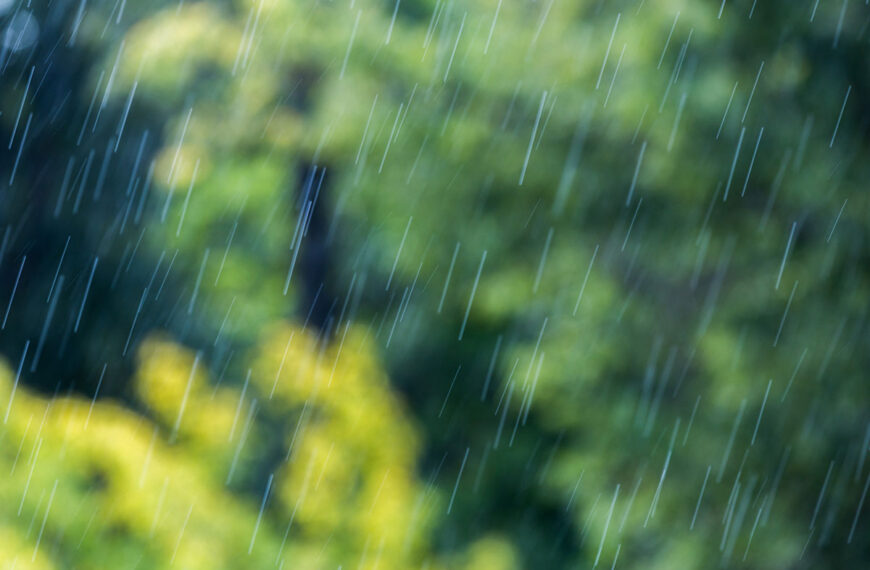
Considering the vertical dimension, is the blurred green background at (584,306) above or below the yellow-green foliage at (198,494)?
above

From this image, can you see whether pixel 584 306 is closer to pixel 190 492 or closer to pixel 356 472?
pixel 356 472

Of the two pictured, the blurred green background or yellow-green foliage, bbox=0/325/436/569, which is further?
yellow-green foliage, bbox=0/325/436/569

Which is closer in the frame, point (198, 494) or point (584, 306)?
point (584, 306)

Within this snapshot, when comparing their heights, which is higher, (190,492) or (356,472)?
(356,472)

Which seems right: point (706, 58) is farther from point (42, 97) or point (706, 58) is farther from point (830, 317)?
point (42, 97)

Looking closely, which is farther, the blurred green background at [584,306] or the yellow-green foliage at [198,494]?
the yellow-green foliage at [198,494]

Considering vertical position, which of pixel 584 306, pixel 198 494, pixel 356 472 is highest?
pixel 584 306

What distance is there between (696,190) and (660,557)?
1.27m

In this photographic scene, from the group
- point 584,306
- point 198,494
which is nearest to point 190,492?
point 198,494

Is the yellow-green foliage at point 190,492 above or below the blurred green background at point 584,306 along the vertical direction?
below

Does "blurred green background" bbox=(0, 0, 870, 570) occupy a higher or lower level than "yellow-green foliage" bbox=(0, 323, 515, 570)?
higher

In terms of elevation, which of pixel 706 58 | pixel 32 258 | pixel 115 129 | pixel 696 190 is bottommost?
pixel 32 258

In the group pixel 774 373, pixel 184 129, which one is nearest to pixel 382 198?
pixel 774 373

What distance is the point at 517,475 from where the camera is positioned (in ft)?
15.4
